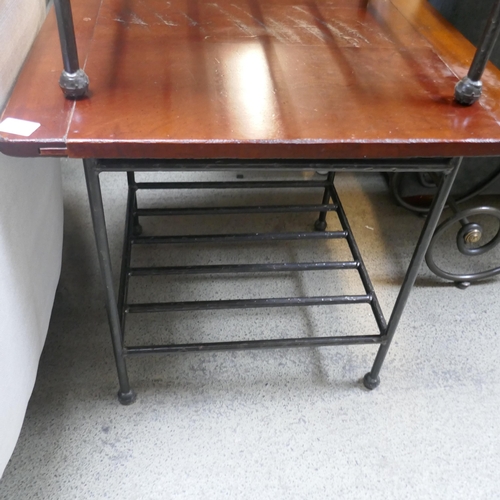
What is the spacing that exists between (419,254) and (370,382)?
368 millimetres

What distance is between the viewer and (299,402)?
1.13 meters

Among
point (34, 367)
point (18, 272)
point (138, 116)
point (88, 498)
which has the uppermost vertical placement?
point (138, 116)

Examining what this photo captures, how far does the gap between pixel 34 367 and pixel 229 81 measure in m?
0.64

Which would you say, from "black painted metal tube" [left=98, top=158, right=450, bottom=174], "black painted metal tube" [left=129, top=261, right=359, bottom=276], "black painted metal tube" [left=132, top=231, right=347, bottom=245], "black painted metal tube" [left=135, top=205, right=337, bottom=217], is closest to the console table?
"black painted metal tube" [left=98, top=158, right=450, bottom=174]

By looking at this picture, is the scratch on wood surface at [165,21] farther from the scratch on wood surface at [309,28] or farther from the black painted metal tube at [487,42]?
the black painted metal tube at [487,42]

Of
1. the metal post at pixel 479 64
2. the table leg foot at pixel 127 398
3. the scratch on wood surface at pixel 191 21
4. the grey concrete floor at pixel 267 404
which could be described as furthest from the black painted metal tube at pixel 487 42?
the table leg foot at pixel 127 398

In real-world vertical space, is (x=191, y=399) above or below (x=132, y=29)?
below

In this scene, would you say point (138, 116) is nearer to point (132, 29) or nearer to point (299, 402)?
point (132, 29)

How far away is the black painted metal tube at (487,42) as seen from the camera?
0.65m

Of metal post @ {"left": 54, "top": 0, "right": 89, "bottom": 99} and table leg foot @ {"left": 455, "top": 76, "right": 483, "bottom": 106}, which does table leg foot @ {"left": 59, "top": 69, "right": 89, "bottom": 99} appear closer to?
metal post @ {"left": 54, "top": 0, "right": 89, "bottom": 99}

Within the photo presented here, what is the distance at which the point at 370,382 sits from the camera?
3.78 ft

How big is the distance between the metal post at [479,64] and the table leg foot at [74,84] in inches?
20.9

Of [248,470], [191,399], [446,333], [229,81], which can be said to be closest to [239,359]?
[191,399]

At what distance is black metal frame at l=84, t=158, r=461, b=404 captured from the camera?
0.74 metres
